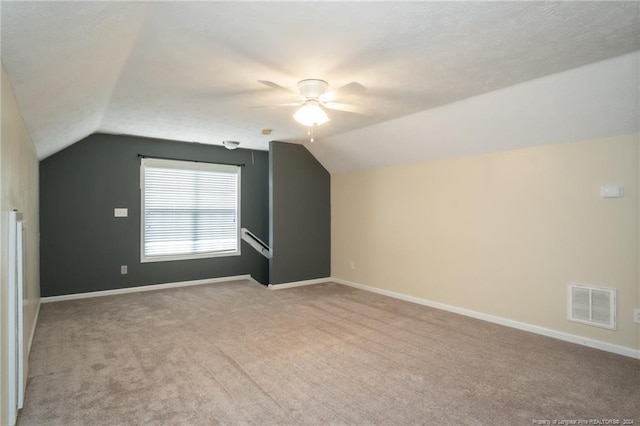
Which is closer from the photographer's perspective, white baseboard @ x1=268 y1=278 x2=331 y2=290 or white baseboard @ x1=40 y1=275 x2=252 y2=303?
white baseboard @ x1=40 y1=275 x2=252 y2=303

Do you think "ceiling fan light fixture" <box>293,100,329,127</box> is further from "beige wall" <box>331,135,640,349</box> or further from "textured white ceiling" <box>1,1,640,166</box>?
"beige wall" <box>331,135,640,349</box>

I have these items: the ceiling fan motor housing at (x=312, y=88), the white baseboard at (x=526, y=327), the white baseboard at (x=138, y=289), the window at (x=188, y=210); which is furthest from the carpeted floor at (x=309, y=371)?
the ceiling fan motor housing at (x=312, y=88)

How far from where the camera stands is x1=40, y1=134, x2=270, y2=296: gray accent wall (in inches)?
198

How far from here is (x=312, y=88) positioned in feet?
10.1

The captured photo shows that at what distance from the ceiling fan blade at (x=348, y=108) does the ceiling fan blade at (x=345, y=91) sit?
0.16m

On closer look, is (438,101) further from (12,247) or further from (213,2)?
(12,247)

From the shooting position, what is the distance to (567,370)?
2887mm

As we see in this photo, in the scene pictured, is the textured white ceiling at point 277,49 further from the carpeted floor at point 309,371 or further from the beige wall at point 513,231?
the carpeted floor at point 309,371

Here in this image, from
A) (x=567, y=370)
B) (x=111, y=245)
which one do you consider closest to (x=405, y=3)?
(x=567, y=370)

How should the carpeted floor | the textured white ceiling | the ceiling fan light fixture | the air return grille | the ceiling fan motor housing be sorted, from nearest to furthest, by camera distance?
the textured white ceiling, the carpeted floor, the ceiling fan motor housing, the ceiling fan light fixture, the air return grille

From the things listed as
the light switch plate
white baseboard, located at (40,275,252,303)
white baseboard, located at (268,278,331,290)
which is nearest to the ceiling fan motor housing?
the light switch plate

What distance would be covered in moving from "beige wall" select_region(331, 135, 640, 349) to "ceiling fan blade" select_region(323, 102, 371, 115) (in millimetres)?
1379

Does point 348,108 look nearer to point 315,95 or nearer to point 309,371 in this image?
point 315,95

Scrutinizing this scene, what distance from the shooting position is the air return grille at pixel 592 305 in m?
3.30
